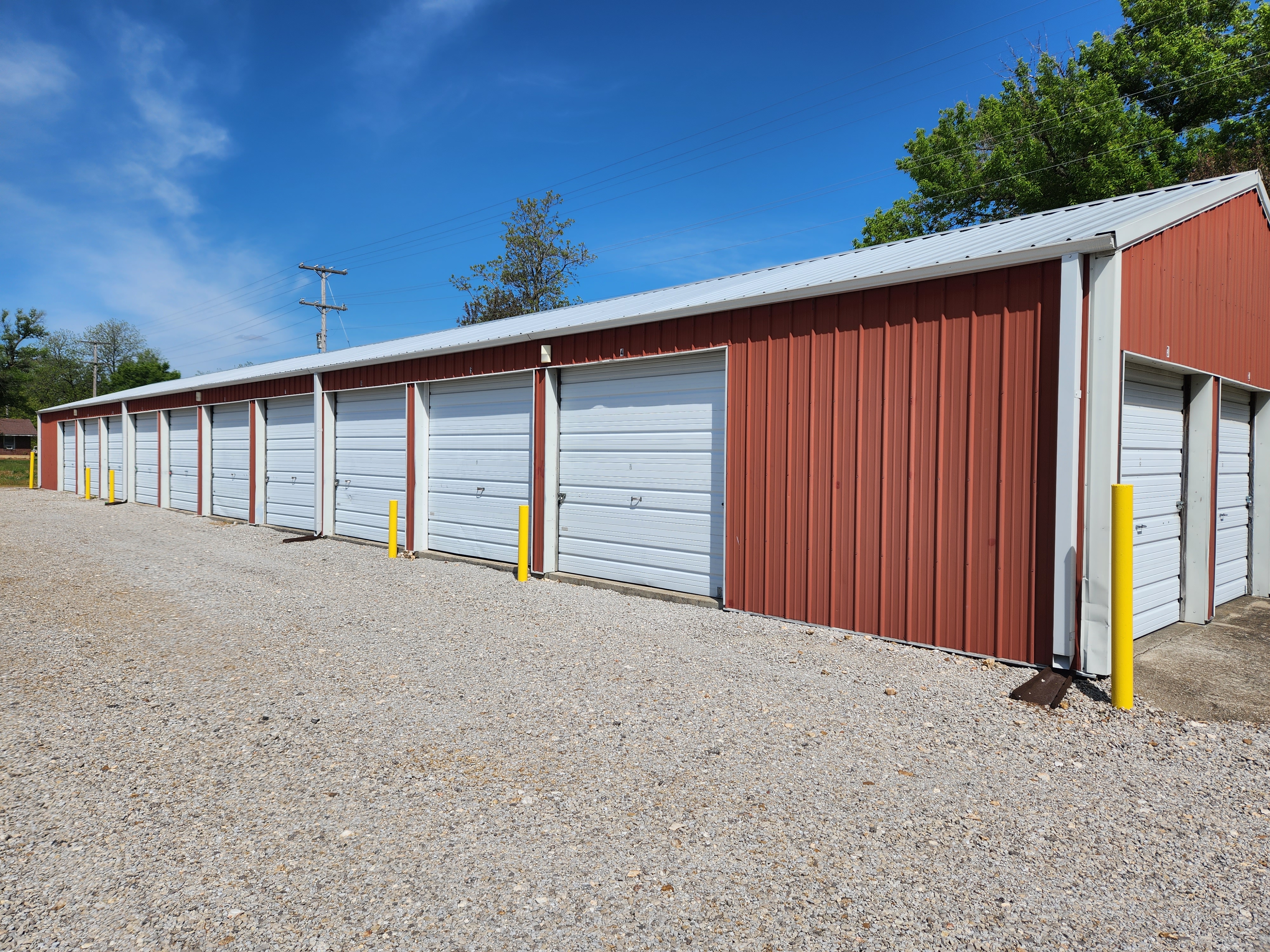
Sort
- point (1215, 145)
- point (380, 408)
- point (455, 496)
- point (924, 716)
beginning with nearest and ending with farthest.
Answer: point (924, 716) → point (455, 496) → point (380, 408) → point (1215, 145)

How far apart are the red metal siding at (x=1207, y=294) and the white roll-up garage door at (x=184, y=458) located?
713 inches

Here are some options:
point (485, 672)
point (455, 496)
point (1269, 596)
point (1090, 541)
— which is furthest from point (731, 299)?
point (1269, 596)

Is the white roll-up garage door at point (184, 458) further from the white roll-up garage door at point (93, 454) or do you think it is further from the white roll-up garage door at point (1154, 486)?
the white roll-up garage door at point (1154, 486)

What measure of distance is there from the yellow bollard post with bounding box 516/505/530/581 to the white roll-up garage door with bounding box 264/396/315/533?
6229 millimetres

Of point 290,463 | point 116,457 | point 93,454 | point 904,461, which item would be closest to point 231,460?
point 290,463

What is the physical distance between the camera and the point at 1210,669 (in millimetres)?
5238

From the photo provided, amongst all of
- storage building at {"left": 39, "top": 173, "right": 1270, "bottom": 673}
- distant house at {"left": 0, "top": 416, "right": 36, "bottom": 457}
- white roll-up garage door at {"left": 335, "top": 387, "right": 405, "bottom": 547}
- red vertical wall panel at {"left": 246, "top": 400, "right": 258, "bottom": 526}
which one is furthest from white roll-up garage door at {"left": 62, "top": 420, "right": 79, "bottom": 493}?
distant house at {"left": 0, "top": 416, "right": 36, "bottom": 457}

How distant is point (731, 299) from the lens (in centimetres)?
691

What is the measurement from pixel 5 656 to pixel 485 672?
3.47m

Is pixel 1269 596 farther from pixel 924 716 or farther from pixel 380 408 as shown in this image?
pixel 380 408

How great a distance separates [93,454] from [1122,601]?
27406 mm

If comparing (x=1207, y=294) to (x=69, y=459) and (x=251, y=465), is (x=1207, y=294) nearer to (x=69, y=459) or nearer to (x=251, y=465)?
(x=251, y=465)

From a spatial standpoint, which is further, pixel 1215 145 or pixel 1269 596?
pixel 1215 145

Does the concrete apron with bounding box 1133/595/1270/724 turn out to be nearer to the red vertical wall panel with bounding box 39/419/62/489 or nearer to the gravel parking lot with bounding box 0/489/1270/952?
the gravel parking lot with bounding box 0/489/1270/952
